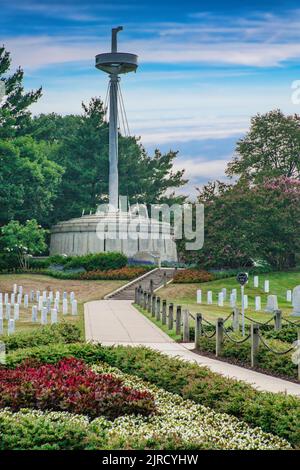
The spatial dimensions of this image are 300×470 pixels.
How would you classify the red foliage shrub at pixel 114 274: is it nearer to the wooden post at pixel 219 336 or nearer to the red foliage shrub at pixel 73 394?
the wooden post at pixel 219 336

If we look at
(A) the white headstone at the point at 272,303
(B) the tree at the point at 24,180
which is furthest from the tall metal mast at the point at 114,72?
(A) the white headstone at the point at 272,303

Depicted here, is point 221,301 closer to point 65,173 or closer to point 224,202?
point 224,202

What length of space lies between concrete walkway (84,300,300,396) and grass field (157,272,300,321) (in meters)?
3.29

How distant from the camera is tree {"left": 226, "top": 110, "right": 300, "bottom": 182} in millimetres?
73250

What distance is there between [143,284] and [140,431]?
38283mm

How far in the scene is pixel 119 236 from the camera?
64562mm

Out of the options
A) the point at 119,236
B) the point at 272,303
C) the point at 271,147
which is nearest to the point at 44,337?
the point at 272,303

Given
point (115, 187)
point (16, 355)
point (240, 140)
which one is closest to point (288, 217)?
point (115, 187)

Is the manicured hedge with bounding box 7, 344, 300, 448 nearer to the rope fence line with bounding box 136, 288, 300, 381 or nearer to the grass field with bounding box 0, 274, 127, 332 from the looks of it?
the rope fence line with bounding box 136, 288, 300, 381

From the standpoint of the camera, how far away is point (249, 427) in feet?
39.0

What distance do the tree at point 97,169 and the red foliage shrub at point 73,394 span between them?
195 feet

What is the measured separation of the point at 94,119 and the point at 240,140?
47.6ft

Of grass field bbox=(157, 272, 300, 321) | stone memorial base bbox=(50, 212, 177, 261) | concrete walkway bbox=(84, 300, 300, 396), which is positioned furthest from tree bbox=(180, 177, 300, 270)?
concrete walkway bbox=(84, 300, 300, 396)

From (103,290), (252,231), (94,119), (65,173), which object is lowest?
(103,290)
